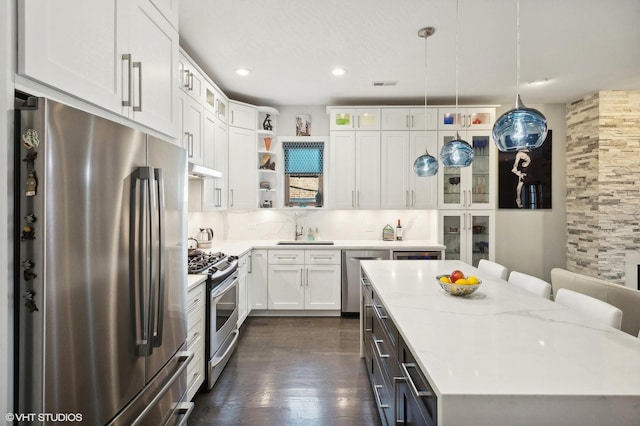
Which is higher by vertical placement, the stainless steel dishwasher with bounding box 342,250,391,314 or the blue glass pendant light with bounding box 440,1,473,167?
the blue glass pendant light with bounding box 440,1,473,167

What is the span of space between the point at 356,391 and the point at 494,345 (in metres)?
1.56


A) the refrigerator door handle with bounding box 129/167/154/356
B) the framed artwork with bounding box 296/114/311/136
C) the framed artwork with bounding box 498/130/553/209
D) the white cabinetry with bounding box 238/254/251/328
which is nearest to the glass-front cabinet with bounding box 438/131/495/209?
the framed artwork with bounding box 498/130/553/209

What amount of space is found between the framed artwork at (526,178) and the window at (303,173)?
254 cm

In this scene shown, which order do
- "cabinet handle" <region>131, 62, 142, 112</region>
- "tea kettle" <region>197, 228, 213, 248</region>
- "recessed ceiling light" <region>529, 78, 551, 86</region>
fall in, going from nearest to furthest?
"cabinet handle" <region>131, 62, 142, 112</region> → "recessed ceiling light" <region>529, 78, 551, 86</region> → "tea kettle" <region>197, 228, 213, 248</region>

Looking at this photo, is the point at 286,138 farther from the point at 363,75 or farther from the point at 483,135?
the point at 483,135

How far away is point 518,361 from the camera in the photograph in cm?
104

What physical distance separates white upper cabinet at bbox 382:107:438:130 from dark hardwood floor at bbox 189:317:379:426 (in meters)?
2.66

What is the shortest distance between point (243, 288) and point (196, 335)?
1410mm

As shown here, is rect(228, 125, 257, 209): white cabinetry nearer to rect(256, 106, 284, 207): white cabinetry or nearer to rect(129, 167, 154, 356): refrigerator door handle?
rect(256, 106, 284, 207): white cabinetry

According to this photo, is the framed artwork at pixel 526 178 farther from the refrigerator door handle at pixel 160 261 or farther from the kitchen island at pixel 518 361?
the refrigerator door handle at pixel 160 261

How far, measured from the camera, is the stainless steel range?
7.87ft

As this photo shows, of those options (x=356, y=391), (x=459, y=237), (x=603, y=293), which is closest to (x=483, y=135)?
(x=459, y=237)

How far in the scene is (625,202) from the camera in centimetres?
390

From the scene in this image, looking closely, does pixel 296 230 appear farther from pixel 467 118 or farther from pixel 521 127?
pixel 521 127
